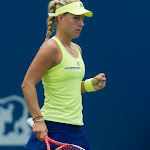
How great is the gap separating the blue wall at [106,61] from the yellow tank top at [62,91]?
1599mm

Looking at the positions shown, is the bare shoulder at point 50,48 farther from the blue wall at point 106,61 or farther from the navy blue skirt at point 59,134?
the blue wall at point 106,61

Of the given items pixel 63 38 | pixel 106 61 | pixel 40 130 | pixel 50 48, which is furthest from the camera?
pixel 106 61

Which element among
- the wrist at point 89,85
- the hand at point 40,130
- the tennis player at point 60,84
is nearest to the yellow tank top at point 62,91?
the tennis player at point 60,84

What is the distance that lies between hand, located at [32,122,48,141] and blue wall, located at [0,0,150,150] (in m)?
1.75

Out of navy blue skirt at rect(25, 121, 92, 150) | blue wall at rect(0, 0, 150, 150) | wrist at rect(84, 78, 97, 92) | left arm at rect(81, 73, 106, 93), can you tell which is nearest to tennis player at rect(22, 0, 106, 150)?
navy blue skirt at rect(25, 121, 92, 150)

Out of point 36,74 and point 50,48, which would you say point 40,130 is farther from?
point 50,48

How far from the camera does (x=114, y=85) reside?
404 cm

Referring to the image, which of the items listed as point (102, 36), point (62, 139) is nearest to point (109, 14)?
point (102, 36)

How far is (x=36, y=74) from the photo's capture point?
2.23m

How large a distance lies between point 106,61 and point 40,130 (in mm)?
1989

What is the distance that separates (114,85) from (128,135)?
0.53m

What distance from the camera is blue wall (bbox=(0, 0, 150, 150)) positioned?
3.90m

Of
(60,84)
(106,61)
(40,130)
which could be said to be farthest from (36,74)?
(106,61)

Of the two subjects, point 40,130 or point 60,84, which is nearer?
point 40,130
